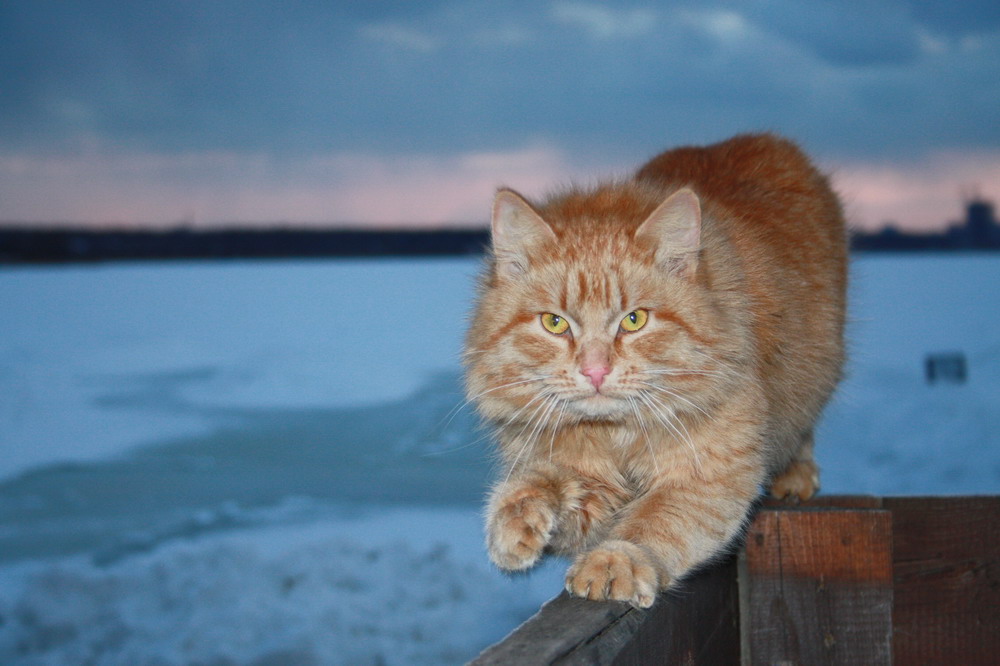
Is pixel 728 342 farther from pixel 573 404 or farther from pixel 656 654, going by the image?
pixel 656 654

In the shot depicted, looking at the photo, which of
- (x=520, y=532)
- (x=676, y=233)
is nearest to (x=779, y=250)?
(x=676, y=233)

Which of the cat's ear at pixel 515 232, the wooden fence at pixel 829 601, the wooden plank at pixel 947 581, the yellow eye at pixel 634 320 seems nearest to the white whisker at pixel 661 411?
the yellow eye at pixel 634 320

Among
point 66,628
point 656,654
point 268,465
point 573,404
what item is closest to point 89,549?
point 66,628

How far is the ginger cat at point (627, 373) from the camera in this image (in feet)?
6.43

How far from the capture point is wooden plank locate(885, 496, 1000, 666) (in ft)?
7.09

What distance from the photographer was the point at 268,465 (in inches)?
272

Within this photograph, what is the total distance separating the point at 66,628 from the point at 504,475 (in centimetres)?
354

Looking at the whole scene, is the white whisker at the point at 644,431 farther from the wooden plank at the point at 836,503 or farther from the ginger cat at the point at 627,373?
the wooden plank at the point at 836,503

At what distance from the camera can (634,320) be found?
2080mm

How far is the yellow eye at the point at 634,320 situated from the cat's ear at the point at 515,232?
0.24m

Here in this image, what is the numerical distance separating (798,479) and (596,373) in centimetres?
111

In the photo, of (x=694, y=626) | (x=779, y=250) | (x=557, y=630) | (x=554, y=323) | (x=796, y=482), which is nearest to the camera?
(x=557, y=630)

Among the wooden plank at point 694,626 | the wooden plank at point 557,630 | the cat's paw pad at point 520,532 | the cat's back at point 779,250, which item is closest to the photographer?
the wooden plank at point 557,630

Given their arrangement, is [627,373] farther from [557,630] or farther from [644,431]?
[557,630]
